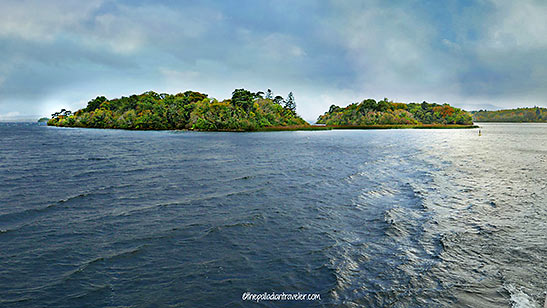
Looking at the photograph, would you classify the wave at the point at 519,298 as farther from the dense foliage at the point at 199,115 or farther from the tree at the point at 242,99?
the tree at the point at 242,99

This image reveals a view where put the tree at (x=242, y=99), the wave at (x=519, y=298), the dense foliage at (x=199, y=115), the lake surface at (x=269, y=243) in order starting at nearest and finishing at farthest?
the wave at (x=519, y=298) < the lake surface at (x=269, y=243) < the dense foliage at (x=199, y=115) < the tree at (x=242, y=99)

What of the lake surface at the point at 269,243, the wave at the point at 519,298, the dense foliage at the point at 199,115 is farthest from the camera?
the dense foliage at the point at 199,115

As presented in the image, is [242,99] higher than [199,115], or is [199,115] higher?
[242,99]

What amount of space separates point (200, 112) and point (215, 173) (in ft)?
458

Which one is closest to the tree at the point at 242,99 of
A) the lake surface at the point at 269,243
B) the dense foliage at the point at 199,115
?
the dense foliage at the point at 199,115

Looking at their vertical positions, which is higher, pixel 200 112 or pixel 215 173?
pixel 200 112

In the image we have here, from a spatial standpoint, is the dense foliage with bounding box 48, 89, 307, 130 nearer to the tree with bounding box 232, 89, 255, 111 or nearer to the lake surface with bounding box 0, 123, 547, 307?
the tree with bounding box 232, 89, 255, 111

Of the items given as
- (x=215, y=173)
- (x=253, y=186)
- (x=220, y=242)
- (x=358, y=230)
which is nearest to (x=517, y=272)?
(x=358, y=230)

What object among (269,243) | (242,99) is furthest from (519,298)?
(242,99)

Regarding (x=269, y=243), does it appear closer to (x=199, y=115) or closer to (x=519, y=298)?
(x=519, y=298)

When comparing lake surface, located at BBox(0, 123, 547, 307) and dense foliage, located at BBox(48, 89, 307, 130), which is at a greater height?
dense foliage, located at BBox(48, 89, 307, 130)

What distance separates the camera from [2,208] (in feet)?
55.5

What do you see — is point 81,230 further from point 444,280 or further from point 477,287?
point 477,287

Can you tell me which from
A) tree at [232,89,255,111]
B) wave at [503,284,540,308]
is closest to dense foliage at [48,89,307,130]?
tree at [232,89,255,111]
